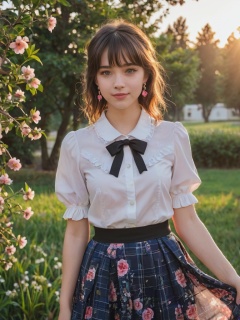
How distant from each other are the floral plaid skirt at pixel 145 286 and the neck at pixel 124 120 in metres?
0.48

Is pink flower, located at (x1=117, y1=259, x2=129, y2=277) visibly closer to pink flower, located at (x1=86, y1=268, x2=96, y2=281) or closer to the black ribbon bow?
pink flower, located at (x1=86, y1=268, x2=96, y2=281)

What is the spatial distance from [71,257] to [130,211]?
1.07ft

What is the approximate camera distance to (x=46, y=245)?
5.50 m

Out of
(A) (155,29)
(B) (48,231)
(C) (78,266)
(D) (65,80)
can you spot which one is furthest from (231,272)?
(D) (65,80)

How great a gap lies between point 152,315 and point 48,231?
421 centimetres

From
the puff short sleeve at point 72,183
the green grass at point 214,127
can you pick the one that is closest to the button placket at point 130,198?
the puff short sleeve at point 72,183

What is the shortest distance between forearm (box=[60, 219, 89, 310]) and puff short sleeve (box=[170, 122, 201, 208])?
0.39 metres

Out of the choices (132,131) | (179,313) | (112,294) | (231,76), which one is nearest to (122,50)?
(132,131)

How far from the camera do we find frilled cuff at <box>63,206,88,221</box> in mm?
2299

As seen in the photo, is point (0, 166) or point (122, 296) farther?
point (0, 166)

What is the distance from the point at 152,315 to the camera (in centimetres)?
220

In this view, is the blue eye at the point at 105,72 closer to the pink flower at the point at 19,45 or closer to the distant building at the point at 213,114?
the pink flower at the point at 19,45

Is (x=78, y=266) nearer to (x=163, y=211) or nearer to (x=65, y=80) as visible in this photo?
(x=163, y=211)

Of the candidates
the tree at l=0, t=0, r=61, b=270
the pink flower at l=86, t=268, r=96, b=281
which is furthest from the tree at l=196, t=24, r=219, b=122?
the pink flower at l=86, t=268, r=96, b=281
